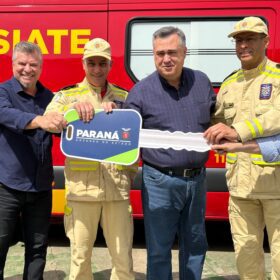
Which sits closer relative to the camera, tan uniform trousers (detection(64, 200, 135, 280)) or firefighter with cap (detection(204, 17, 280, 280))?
firefighter with cap (detection(204, 17, 280, 280))

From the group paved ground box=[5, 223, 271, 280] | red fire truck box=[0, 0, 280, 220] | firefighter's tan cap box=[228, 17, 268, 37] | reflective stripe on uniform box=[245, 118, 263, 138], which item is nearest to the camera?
reflective stripe on uniform box=[245, 118, 263, 138]

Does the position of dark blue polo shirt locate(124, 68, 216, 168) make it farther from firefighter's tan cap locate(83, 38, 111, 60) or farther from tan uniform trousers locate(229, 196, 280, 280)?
tan uniform trousers locate(229, 196, 280, 280)

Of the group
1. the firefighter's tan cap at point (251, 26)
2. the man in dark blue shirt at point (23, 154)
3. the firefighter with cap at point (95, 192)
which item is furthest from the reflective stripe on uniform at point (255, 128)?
the man in dark blue shirt at point (23, 154)

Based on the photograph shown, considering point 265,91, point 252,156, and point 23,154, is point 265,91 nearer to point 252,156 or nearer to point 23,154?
point 252,156

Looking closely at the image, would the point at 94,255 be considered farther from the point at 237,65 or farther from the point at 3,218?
the point at 237,65

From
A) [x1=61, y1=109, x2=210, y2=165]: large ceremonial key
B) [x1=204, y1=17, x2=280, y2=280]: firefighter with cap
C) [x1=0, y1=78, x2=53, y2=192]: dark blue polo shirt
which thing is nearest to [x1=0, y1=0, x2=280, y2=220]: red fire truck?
[x1=204, y1=17, x2=280, y2=280]: firefighter with cap

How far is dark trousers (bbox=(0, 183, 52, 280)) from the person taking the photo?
2447mm

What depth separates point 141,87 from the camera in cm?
238

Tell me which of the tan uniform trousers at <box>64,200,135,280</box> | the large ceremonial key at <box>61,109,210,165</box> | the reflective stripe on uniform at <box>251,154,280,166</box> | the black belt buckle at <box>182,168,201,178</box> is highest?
the large ceremonial key at <box>61,109,210,165</box>

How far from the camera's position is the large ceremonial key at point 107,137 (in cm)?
231

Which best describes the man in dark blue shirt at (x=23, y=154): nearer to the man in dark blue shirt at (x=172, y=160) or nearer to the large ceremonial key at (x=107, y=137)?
the large ceremonial key at (x=107, y=137)

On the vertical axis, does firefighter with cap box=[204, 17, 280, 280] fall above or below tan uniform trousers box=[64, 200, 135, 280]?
above

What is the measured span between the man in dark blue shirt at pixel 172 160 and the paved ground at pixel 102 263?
2.95 ft

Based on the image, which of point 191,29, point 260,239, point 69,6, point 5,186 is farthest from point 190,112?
point 69,6
